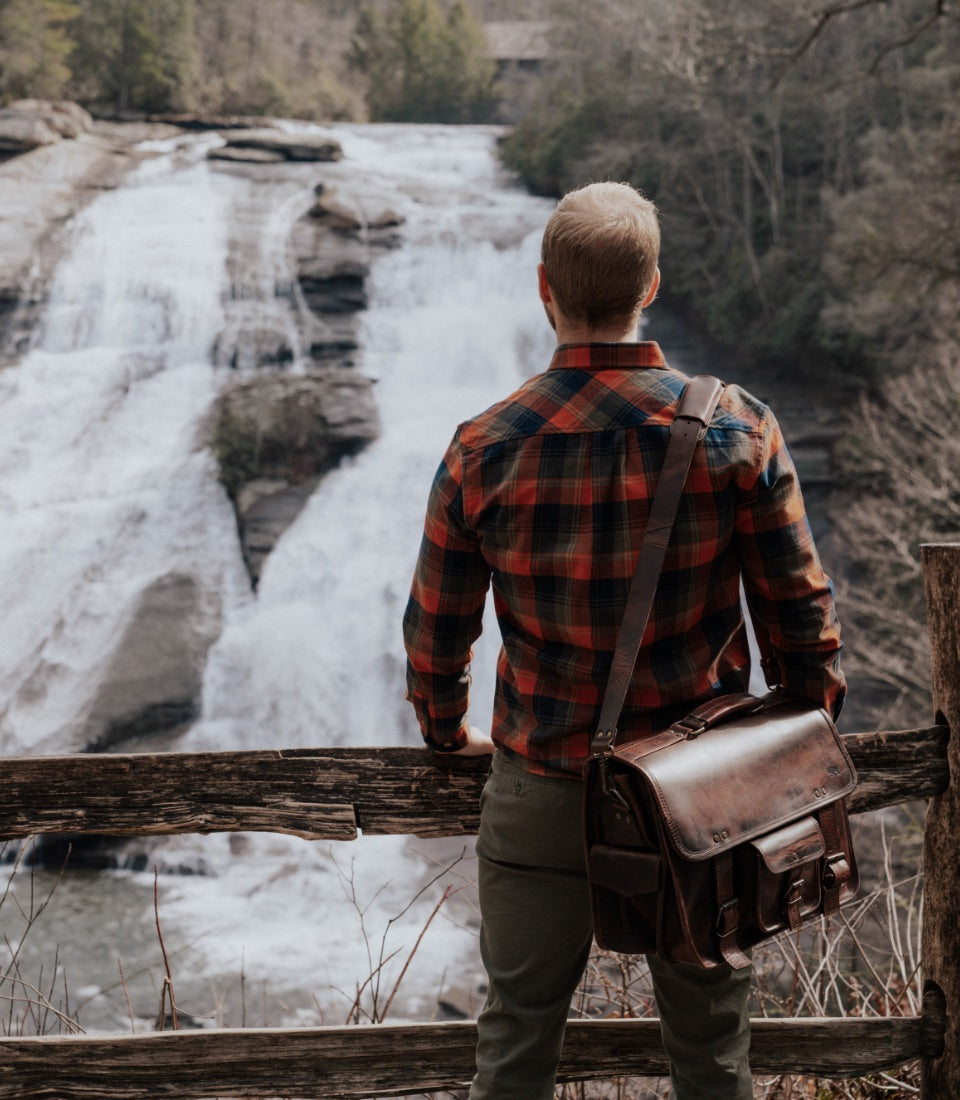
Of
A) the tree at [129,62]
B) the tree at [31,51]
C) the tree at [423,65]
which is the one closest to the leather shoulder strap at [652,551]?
the tree at [31,51]

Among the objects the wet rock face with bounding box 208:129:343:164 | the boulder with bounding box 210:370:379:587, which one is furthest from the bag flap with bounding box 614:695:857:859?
the wet rock face with bounding box 208:129:343:164

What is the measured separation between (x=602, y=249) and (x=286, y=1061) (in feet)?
5.31

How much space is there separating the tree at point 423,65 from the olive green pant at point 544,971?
29.5 meters

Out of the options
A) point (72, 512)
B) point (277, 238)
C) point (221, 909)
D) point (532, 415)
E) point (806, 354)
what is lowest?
point (221, 909)

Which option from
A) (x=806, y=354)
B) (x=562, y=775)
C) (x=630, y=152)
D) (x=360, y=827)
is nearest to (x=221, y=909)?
(x=360, y=827)

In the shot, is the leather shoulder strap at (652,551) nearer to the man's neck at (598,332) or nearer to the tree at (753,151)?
the man's neck at (598,332)

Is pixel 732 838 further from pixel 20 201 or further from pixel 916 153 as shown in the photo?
pixel 20 201

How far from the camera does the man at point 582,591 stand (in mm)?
1594

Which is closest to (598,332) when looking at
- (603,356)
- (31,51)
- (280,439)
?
(603,356)

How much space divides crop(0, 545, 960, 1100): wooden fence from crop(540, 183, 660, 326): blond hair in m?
0.93

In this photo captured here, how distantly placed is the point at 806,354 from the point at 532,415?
1699 centimetres

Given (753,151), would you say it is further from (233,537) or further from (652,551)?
(652,551)

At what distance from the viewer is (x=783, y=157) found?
18891 mm

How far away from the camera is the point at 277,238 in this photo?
1739 cm
